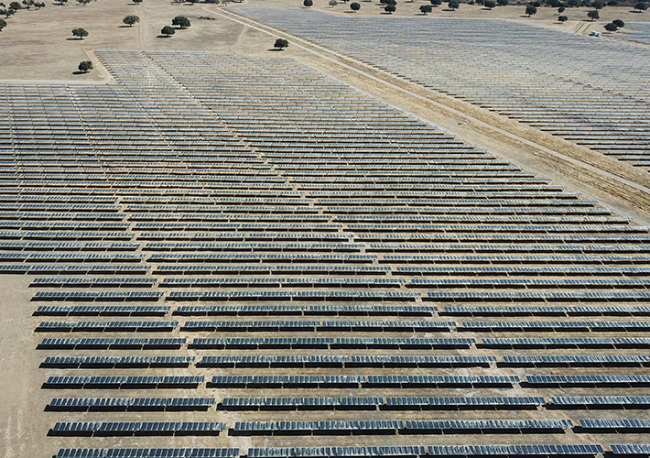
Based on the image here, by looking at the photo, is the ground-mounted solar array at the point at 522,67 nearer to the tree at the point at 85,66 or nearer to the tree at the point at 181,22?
the tree at the point at 181,22

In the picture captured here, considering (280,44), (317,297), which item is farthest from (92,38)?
(317,297)

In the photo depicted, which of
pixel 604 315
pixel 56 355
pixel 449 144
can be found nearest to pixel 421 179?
pixel 449 144

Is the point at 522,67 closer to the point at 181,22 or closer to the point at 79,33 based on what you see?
the point at 181,22

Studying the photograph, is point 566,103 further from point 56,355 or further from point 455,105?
point 56,355

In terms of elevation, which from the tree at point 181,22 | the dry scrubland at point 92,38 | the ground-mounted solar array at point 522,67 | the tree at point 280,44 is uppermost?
the ground-mounted solar array at point 522,67

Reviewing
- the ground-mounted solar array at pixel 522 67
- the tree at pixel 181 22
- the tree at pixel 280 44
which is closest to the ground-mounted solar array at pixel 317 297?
the ground-mounted solar array at pixel 522 67

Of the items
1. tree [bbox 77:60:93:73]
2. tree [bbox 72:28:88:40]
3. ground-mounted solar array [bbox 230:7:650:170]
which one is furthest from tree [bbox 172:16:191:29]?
tree [bbox 77:60:93:73]
